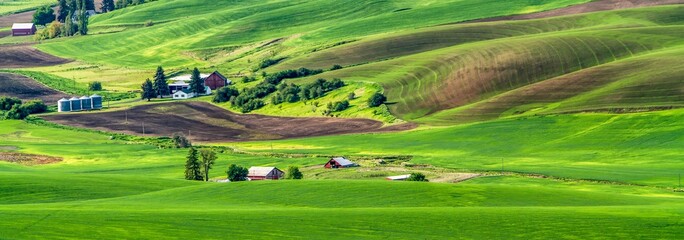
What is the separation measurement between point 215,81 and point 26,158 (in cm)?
6570

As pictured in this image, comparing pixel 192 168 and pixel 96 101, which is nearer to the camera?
pixel 192 168

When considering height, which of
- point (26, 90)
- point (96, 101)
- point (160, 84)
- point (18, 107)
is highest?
point (160, 84)

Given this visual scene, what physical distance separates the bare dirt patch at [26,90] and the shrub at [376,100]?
47019 mm

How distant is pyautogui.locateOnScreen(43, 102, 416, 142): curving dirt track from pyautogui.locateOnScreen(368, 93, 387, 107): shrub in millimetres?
5288

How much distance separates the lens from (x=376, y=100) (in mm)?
Result: 145125

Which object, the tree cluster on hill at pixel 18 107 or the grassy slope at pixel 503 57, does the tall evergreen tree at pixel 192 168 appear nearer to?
the grassy slope at pixel 503 57

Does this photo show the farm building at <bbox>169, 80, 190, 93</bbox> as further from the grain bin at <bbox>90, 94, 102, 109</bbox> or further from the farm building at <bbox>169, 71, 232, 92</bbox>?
the grain bin at <bbox>90, 94, 102, 109</bbox>

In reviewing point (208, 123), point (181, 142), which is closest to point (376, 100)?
point (208, 123)

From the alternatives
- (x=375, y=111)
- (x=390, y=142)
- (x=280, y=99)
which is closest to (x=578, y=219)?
(x=390, y=142)

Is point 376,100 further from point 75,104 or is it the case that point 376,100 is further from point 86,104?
point 75,104

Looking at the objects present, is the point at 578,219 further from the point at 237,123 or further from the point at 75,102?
the point at 75,102

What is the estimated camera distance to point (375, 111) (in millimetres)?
142375

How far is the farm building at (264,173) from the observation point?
101125mm

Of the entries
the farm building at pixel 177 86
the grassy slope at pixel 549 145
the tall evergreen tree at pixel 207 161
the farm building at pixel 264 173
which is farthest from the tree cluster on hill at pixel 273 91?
the farm building at pixel 264 173
